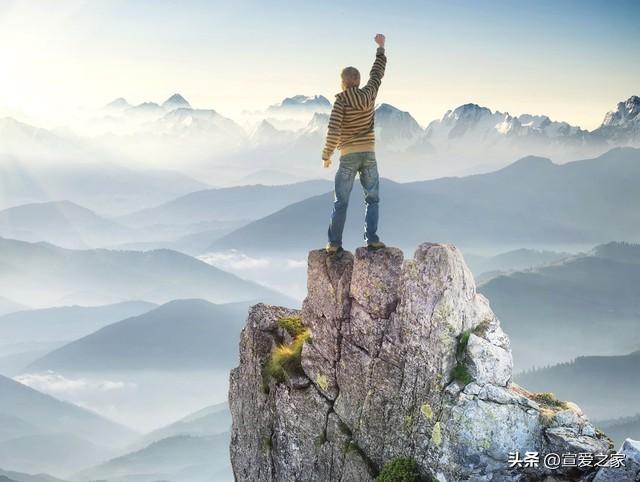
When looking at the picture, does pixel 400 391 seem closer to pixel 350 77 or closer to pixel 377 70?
pixel 350 77

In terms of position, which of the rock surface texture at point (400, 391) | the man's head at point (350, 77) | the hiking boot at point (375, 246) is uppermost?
the man's head at point (350, 77)

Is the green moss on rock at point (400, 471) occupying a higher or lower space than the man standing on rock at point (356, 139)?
lower

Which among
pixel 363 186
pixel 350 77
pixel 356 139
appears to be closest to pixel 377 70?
pixel 350 77

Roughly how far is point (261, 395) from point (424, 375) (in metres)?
8.51

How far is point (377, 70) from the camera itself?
26.6 m

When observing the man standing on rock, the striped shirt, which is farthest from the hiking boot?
the striped shirt

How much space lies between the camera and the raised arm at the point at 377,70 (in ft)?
85.2

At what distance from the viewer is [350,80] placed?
25516mm

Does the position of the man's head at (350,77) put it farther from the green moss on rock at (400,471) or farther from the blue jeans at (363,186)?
the green moss on rock at (400,471)

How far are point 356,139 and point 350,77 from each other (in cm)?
227

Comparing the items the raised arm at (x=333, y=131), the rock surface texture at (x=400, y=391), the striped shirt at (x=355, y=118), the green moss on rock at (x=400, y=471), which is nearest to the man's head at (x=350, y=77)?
the striped shirt at (x=355, y=118)

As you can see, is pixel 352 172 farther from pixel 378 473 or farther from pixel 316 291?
pixel 378 473

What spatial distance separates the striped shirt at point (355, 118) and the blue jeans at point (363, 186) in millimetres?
336

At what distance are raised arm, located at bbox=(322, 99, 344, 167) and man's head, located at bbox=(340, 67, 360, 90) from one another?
28.1 inches
